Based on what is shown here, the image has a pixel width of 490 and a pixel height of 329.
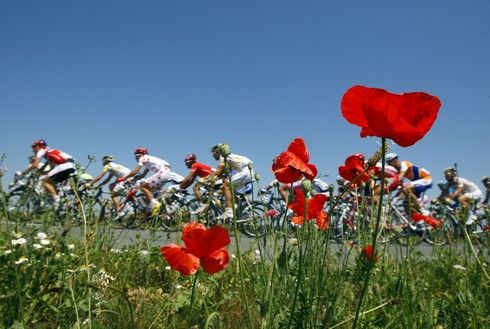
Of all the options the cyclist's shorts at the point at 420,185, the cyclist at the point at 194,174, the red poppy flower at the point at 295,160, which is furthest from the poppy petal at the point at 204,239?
the cyclist's shorts at the point at 420,185

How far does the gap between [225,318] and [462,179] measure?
965cm

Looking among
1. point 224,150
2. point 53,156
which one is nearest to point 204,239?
point 224,150

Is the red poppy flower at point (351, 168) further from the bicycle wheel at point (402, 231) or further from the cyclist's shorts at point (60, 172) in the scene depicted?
the cyclist's shorts at point (60, 172)

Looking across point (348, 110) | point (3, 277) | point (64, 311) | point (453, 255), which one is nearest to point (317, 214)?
point (348, 110)

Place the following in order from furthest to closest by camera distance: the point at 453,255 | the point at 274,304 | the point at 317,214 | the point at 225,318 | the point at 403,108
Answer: the point at 453,255 → the point at 225,318 → the point at 317,214 → the point at 274,304 → the point at 403,108

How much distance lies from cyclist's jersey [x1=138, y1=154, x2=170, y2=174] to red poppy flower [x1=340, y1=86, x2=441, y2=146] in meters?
9.64

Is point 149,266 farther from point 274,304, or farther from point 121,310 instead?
point 274,304

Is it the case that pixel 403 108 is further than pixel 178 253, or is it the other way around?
pixel 178 253

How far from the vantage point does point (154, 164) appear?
33.7 feet

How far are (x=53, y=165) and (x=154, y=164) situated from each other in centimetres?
258

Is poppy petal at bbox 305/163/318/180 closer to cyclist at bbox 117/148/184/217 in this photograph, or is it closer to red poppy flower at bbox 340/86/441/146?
red poppy flower at bbox 340/86/441/146

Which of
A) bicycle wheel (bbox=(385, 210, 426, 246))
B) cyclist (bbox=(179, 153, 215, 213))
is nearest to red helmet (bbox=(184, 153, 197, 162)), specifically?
cyclist (bbox=(179, 153, 215, 213))

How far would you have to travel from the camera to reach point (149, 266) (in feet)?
8.71

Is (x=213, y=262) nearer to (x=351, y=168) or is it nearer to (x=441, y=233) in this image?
(x=351, y=168)
